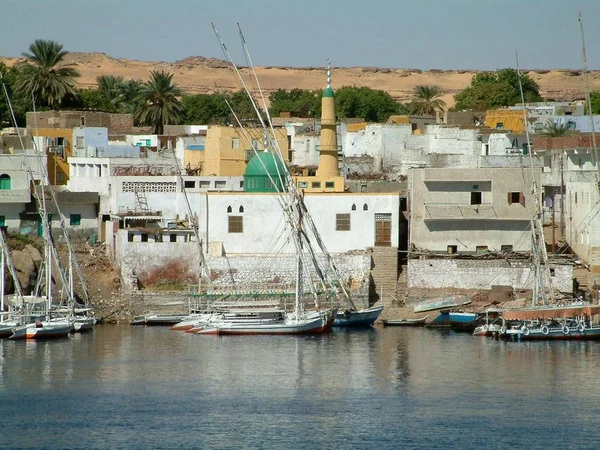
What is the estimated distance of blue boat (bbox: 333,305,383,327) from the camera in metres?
56.5

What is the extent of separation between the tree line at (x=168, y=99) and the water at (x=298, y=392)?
19106mm

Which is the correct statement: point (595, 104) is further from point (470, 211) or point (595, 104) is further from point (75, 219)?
A: point (75, 219)

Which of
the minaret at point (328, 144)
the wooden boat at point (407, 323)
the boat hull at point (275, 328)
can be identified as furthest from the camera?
the minaret at point (328, 144)

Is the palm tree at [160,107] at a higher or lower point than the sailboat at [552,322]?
higher

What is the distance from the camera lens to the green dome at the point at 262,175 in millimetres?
62062

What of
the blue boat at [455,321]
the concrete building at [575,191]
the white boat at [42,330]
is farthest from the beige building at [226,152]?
the white boat at [42,330]

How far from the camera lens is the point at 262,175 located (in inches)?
2452

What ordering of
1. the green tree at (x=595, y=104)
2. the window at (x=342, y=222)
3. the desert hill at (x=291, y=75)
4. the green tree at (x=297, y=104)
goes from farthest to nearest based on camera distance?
the desert hill at (x=291, y=75) → the green tree at (x=297, y=104) → the green tree at (x=595, y=104) → the window at (x=342, y=222)

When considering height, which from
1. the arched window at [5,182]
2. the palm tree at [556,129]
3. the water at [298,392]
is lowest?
the water at [298,392]

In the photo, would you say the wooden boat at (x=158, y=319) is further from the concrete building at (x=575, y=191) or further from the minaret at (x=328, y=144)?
the concrete building at (x=575, y=191)

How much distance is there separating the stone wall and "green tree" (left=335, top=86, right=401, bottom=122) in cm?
4240

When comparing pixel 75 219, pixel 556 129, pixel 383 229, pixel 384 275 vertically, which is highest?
pixel 556 129

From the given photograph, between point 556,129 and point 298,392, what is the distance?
34.6 meters

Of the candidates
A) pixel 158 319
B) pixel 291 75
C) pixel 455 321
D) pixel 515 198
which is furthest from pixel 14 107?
pixel 291 75
